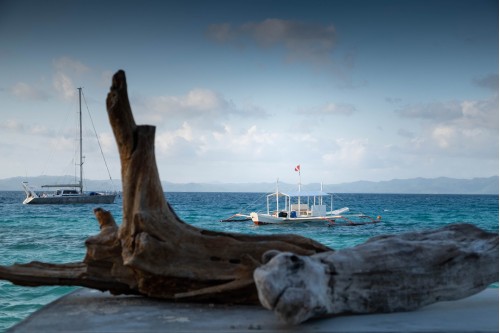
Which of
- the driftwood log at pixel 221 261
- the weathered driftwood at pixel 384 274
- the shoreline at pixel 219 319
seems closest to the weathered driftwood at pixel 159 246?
the driftwood log at pixel 221 261

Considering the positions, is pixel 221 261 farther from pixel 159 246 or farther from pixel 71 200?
pixel 71 200

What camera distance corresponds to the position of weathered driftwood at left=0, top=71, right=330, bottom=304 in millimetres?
5926

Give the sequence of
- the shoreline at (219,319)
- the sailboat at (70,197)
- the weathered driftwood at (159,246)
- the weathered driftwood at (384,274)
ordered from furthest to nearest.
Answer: the sailboat at (70,197) < the weathered driftwood at (159,246) < the shoreline at (219,319) < the weathered driftwood at (384,274)

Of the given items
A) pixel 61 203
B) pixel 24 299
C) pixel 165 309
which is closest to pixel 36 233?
pixel 24 299

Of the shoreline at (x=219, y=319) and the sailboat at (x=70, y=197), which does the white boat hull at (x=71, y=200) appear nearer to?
the sailboat at (x=70, y=197)

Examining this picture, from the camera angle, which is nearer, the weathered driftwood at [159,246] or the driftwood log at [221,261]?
the driftwood log at [221,261]

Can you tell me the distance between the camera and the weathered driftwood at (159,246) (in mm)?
5926

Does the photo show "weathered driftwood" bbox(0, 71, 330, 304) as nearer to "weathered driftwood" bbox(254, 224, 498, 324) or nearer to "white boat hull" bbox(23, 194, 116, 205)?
"weathered driftwood" bbox(254, 224, 498, 324)

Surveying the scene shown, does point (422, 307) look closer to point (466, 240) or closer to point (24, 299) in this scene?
point (466, 240)

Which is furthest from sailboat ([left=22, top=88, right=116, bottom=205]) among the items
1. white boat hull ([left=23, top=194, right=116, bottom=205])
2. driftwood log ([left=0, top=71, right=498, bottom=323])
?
driftwood log ([left=0, top=71, right=498, bottom=323])

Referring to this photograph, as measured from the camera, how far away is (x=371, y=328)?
5.01 m

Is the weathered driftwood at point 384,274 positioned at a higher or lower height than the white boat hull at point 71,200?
higher

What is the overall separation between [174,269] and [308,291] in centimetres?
171

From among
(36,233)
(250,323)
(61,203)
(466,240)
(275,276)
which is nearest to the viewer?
(275,276)
